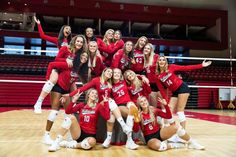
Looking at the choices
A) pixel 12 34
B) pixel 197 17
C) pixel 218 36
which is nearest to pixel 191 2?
pixel 197 17

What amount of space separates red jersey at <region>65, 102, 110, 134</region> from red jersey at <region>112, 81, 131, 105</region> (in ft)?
0.97

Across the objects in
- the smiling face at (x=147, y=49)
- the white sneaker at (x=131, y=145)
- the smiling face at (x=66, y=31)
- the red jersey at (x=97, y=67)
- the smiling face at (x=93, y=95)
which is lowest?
the white sneaker at (x=131, y=145)

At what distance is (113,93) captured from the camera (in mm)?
3787

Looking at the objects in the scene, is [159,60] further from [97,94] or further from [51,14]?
[51,14]

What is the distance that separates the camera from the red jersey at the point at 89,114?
3484 mm

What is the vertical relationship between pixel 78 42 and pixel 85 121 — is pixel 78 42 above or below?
above

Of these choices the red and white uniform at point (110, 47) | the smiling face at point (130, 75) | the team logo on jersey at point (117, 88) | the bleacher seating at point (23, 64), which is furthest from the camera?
the bleacher seating at point (23, 64)

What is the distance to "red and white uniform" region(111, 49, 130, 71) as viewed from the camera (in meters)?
4.10

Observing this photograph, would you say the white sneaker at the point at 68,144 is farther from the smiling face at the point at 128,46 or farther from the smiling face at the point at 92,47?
the smiling face at the point at 128,46

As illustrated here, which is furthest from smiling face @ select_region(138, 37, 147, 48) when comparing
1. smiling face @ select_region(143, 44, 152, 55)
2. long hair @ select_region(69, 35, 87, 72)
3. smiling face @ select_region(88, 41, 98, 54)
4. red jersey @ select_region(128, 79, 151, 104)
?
long hair @ select_region(69, 35, 87, 72)

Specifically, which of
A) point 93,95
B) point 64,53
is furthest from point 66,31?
point 93,95

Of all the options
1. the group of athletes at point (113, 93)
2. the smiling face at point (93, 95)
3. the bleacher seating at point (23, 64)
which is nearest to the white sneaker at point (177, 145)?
the group of athletes at point (113, 93)

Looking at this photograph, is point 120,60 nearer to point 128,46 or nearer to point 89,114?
point 128,46

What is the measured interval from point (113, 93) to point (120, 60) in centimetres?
62
